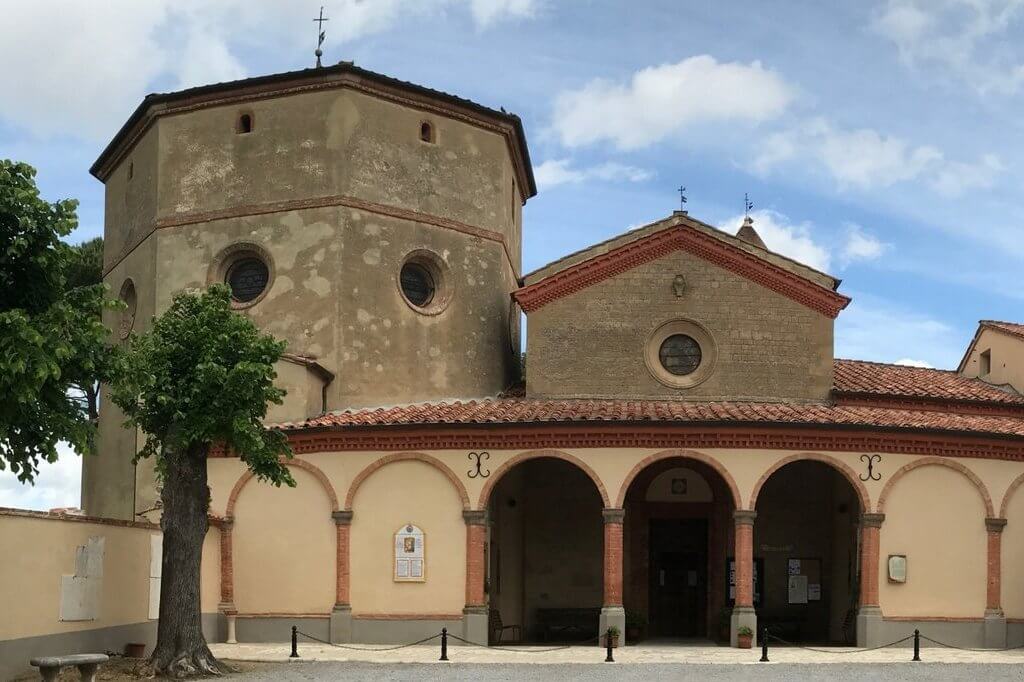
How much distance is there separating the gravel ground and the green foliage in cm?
349

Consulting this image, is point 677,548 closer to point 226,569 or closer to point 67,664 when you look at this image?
point 226,569

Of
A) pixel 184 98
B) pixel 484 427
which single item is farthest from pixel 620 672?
pixel 184 98

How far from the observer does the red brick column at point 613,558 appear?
25734 mm

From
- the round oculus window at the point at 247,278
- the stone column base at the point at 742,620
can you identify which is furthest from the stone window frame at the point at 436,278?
the stone column base at the point at 742,620

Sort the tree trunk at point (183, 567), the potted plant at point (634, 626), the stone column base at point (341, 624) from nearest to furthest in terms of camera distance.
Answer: the tree trunk at point (183, 567)
the stone column base at point (341, 624)
the potted plant at point (634, 626)

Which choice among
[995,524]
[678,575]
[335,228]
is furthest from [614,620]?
[335,228]

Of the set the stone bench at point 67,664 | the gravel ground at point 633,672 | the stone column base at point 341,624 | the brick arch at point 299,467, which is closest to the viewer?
the stone bench at point 67,664

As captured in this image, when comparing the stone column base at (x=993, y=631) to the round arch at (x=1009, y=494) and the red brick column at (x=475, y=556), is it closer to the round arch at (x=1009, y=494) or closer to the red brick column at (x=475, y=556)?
the round arch at (x=1009, y=494)

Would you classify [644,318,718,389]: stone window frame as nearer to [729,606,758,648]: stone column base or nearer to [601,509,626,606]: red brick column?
[601,509,626,606]: red brick column

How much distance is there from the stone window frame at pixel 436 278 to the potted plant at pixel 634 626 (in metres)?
8.34

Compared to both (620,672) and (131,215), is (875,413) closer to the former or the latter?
(620,672)

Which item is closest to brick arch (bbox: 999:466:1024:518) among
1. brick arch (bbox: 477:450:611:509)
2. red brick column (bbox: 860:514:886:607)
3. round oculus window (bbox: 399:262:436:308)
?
red brick column (bbox: 860:514:886:607)

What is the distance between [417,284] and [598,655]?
1043 centimetres

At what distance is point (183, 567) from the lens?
68.6ft
